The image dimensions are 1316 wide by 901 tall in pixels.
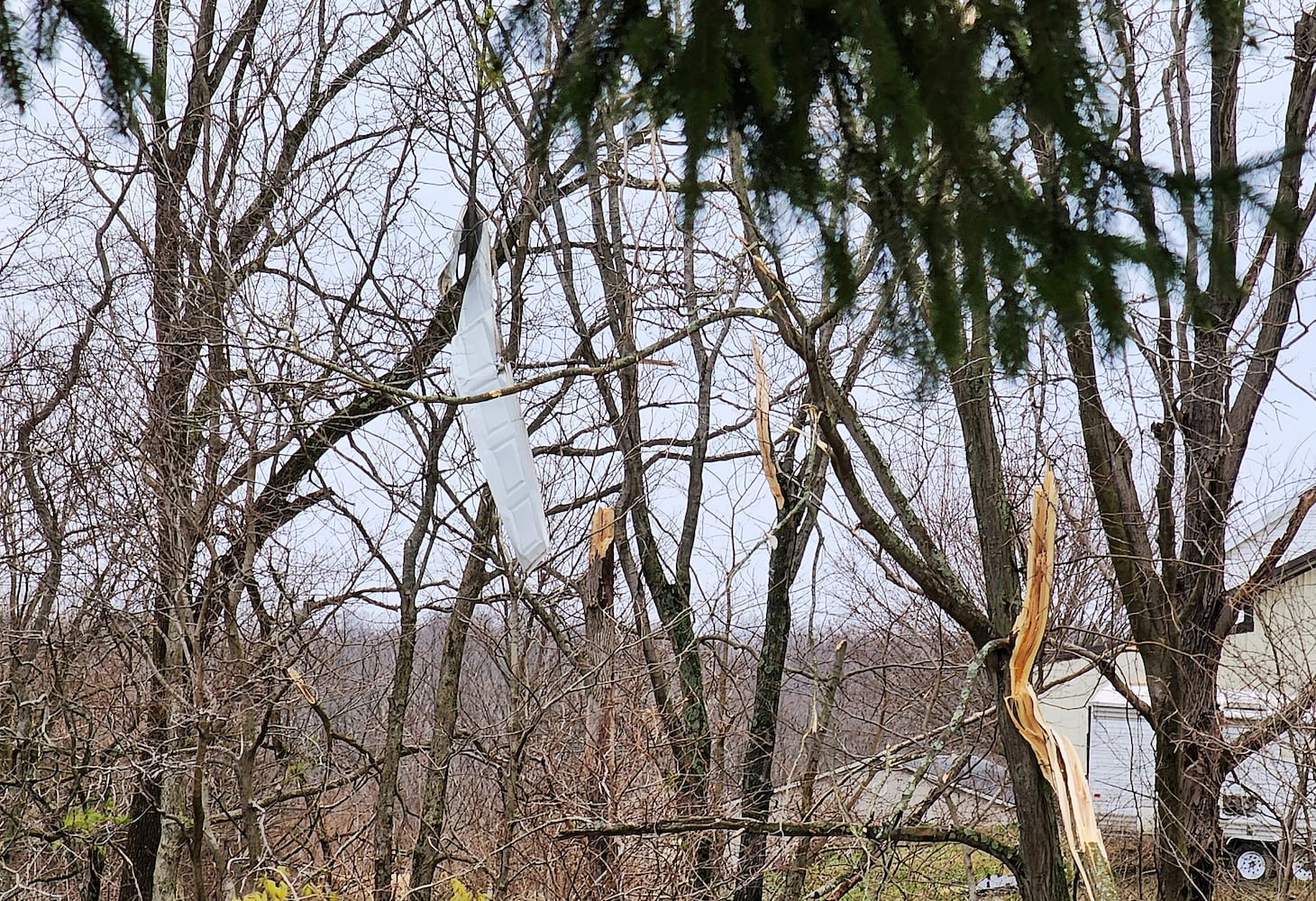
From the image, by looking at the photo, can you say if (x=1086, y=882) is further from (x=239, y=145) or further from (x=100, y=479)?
(x=239, y=145)

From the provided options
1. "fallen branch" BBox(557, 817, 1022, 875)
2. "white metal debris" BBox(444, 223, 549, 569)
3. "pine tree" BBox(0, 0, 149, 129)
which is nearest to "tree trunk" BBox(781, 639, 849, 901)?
"fallen branch" BBox(557, 817, 1022, 875)

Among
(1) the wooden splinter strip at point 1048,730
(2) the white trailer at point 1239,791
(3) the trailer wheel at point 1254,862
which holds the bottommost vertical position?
(3) the trailer wheel at point 1254,862

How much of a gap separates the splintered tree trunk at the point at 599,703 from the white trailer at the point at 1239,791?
428 centimetres

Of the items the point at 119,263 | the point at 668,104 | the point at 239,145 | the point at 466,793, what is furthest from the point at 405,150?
the point at 668,104

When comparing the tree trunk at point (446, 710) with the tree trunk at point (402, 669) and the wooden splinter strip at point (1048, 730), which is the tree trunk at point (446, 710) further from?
the wooden splinter strip at point (1048, 730)

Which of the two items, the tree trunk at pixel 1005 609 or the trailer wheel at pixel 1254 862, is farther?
the trailer wheel at pixel 1254 862

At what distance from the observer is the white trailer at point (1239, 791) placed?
821 centimetres

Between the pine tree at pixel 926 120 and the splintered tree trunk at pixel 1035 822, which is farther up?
the pine tree at pixel 926 120

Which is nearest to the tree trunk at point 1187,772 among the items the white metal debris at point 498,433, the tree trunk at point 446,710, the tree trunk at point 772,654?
the tree trunk at point 772,654

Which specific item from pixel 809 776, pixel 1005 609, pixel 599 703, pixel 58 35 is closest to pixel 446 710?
pixel 599 703

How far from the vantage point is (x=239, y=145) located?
8.69 m

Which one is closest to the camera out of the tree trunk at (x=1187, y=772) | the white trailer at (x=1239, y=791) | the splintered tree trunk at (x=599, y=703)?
the splintered tree trunk at (x=599, y=703)

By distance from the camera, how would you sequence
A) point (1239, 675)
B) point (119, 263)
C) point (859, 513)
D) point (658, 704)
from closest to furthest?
1. point (859, 513)
2. point (658, 704)
3. point (1239, 675)
4. point (119, 263)

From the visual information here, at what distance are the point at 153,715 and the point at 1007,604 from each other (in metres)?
5.76
